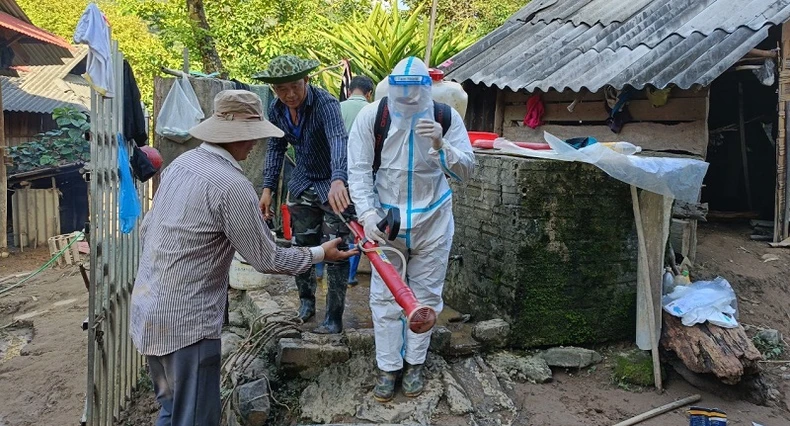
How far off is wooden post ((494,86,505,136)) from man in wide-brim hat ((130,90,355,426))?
5555 millimetres

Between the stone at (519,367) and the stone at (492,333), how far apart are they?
0.28 feet

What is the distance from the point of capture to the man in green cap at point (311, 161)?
3613 millimetres

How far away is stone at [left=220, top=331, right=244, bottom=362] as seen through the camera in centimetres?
440

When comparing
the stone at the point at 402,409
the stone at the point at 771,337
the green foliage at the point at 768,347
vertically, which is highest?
the stone at the point at 771,337

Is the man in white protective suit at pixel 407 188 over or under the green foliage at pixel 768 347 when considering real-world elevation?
over

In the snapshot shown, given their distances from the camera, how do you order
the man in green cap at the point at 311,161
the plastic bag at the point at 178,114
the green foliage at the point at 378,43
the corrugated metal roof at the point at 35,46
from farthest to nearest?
the corrugated metal roof at the point at 35,46 → the green foliage at the point at 378,43 → the plastic bag at the point at 178,114 → the man in green cap at the point at 311,161

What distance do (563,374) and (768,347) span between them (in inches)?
68.4

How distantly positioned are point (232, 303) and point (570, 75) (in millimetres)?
4291

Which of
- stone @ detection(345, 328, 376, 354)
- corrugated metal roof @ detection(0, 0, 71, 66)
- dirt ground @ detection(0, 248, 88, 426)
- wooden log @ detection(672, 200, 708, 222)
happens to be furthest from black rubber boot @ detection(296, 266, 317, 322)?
corrugated metal roof @ detection(0, 0, 71, 66)

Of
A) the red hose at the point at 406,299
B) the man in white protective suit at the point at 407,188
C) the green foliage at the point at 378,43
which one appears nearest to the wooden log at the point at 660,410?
the man in white protective suit at the point at 407,188

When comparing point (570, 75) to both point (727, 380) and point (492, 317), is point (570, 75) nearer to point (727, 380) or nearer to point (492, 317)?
point (492, 317)

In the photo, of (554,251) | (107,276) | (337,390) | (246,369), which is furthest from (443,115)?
(107,276)

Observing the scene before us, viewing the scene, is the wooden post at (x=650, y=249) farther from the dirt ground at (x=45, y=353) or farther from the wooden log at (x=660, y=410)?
the dirt ground at (x=45, y=353)

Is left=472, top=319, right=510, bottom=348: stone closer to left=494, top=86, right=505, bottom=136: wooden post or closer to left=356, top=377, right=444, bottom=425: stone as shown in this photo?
left=356, top=377, right=444, bottom=425: stone
